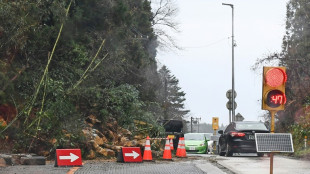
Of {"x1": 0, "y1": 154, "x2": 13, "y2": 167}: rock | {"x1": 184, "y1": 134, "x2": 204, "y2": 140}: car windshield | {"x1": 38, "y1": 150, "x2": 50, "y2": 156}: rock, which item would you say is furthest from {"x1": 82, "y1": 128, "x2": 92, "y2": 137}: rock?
{"x1": 184, "y1": 134, "x2": 204, "y2": 140}: car windshield

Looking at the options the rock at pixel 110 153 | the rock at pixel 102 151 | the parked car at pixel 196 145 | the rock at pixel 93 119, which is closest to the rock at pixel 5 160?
the rock at pixel 102 151

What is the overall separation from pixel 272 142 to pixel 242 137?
13484mm

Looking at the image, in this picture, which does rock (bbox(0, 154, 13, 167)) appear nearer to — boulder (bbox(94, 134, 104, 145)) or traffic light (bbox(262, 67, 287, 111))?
boulder (bbox(94, 134, 104, 145))

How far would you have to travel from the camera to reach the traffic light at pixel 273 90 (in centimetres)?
1149

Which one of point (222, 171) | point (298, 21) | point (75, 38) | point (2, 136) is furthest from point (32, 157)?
point (298, 21)

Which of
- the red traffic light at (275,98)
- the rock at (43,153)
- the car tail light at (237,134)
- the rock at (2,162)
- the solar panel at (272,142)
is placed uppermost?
the red traffic light at (275,98)

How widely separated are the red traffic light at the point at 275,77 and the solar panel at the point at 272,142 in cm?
92

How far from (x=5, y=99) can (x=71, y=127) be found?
233cm

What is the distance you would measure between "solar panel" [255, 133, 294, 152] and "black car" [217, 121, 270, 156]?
13.2 metres

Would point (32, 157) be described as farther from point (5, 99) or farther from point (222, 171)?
point (222, 171)

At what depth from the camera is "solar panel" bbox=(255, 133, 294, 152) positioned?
11328mm

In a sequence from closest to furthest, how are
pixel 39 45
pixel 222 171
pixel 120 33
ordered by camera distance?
pixel 222 171
pixel 39 45
pixel 120 33

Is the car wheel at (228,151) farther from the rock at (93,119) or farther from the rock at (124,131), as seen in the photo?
the rock at (93,119)

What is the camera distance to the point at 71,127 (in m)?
20.5
